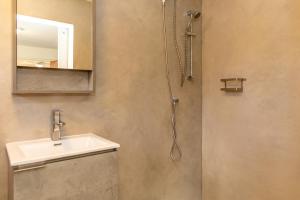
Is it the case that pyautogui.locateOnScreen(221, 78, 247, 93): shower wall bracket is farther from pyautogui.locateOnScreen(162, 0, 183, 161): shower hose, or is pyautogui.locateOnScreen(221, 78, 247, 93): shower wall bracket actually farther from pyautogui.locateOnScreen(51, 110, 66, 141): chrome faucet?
pyautogui.locateOnScreen(51, 110, 66, 141): chrome faucet

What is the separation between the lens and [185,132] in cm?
229

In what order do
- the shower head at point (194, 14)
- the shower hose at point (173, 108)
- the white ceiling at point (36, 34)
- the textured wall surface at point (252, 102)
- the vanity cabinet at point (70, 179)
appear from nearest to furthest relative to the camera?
1. the vanity cabinet at point (70, 179)
2. the white ceiling at point (36, 34)
3. the textured wall surface at point (252, 102)
4. the shower hose at point (173, 108)
5. the shower head at point (194, 14)

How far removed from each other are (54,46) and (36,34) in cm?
13

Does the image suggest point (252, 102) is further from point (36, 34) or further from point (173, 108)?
point (36, 34)

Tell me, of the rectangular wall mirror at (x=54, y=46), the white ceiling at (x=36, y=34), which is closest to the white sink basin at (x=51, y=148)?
the rectangular wall mirror at (x=54, y=46)

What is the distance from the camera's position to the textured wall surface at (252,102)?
64.7 inches

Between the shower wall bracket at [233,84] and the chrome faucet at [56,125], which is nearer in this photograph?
the chrome faucet at [56,125]

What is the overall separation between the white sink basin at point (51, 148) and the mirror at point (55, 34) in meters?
0.52

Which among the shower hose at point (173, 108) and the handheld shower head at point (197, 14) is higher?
the handheld shower head at point (197, 14)

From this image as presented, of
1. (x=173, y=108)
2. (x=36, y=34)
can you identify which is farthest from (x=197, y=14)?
(x=36, y=34)

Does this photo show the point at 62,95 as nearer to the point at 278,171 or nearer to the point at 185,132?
the point at 185,132

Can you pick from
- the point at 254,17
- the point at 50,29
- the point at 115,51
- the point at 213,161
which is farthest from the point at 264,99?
the point at 50,29

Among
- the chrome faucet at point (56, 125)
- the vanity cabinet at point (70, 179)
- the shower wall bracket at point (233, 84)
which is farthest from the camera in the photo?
the shower wall bracket at point (233, 84)

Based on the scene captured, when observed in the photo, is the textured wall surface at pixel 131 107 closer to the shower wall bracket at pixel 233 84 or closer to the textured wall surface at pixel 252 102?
the textured wall surface at pixel 252 102
